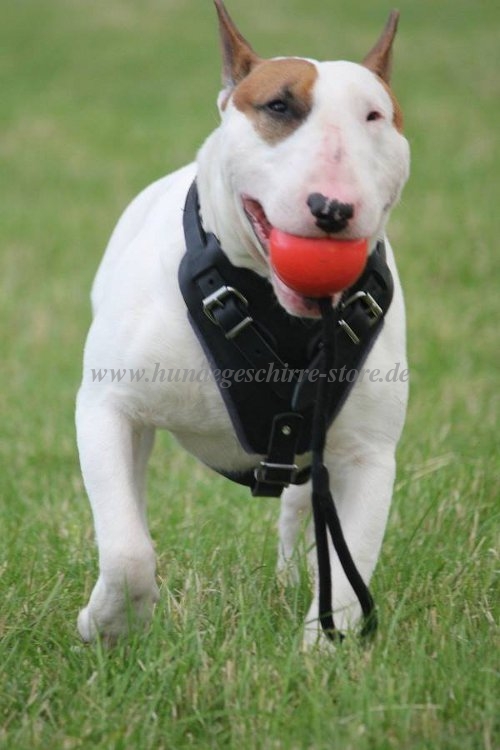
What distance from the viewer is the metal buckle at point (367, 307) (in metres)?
3.21

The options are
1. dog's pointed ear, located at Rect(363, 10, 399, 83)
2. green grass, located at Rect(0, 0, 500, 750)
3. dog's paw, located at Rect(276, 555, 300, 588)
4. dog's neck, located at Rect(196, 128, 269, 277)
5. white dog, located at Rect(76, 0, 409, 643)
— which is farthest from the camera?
dog's paw, located at Rect(276, 555, 300, 588)

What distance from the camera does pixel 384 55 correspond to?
11.0 ft

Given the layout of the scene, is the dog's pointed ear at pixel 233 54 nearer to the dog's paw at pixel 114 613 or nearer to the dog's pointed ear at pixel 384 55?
the dog's pointed ear at pixel 384 55

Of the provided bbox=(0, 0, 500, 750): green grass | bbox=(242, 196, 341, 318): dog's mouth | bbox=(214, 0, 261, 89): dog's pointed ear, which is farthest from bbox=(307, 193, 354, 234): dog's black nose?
bbox=(0, 0, 500, 750): green grass

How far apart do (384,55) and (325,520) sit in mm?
1201

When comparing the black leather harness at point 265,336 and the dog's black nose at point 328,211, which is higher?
the dog's black nose at point 328,211

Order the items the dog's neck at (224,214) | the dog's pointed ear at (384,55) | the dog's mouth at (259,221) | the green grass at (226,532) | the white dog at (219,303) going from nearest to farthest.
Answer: the green grass at (226,532)
the white dog at (219,303)
the dog's mouth at (259,221)
the dog's neck at (224,214)
the dog's pointed ear at (384,55)

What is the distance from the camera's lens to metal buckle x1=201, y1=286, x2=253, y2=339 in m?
3.20

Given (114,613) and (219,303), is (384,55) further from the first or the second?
(114,613)

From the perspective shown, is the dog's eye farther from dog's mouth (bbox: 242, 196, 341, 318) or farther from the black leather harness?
the black leather harness

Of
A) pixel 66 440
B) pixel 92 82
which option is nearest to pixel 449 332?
pixel 66 440

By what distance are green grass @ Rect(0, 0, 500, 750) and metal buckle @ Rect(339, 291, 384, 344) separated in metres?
0.68

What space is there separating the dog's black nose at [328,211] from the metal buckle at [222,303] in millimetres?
471

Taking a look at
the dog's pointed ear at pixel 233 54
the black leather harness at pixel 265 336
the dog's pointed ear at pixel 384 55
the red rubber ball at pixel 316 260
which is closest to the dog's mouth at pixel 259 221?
the red rubber ball at pixel 316 260
